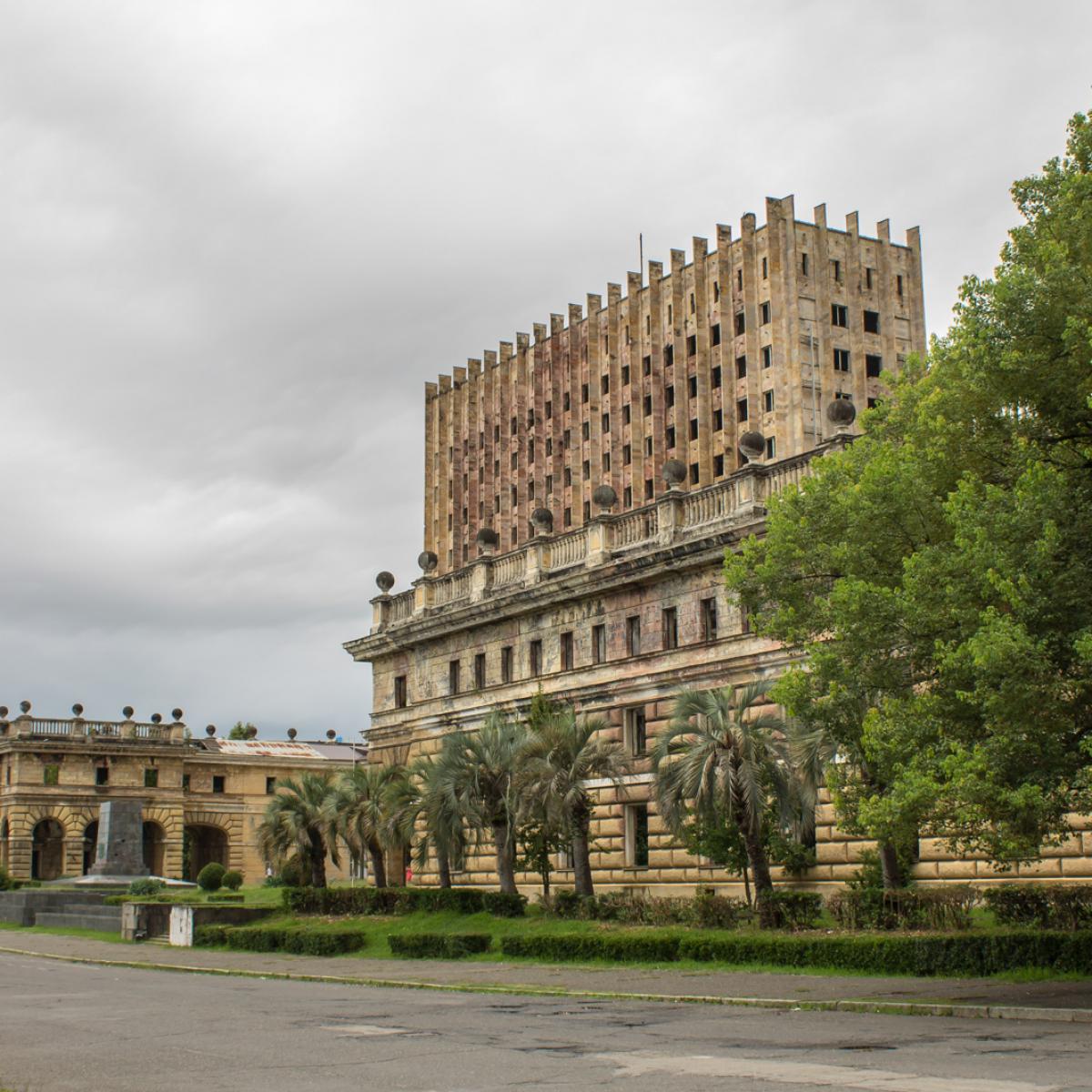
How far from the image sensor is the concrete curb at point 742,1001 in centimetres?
1823

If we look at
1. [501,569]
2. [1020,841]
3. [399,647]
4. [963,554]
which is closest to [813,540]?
[963,554]

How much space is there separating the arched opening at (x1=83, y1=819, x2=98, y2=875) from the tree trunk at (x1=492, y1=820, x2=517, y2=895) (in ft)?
171

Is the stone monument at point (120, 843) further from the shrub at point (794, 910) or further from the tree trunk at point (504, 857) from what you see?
the shrub at point (794, 910)

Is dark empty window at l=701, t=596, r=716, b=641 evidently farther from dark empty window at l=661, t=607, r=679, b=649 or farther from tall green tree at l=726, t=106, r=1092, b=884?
tall green tree at l=726, t=106, r=1092, b=884

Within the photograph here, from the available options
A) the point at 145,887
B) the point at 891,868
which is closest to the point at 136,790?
the point at 145,887

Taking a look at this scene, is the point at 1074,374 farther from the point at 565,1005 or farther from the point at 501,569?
the point at 501,569

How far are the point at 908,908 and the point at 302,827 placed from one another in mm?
23822

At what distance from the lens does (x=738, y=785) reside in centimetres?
3036

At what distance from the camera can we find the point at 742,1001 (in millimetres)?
21016

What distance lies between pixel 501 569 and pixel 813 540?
26231 mm

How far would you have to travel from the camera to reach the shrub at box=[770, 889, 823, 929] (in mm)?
29500

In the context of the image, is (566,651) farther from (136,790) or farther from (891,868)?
(136,790)

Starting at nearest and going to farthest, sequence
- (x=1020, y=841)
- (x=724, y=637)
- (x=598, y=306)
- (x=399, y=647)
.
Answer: (x=1020, y=841) < (x=724, y=637) < (x=399, y=647) < (x=598, y=306)

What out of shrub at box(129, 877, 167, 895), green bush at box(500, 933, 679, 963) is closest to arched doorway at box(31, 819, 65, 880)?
shrub at box(129, 877, 167, 895)
